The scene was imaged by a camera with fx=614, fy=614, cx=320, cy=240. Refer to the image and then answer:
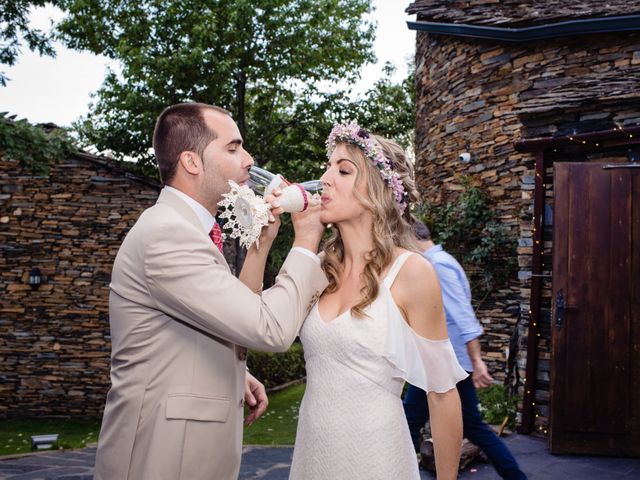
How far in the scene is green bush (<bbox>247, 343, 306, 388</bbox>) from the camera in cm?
1488

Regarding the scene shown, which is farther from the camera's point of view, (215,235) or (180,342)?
(215,235)

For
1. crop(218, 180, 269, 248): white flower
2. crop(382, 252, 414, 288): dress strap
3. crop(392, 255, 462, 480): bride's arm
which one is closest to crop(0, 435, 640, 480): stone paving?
crop(392, 255, 462, 480): bride's arm

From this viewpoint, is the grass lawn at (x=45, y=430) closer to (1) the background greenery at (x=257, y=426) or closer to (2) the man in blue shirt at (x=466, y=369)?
(1) the background greenery at (x=257, y=426)

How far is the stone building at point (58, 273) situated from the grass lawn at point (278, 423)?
3.49 metres

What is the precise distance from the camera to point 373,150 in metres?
2.58

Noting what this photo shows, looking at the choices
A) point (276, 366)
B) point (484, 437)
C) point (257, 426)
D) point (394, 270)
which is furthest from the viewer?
point (276, 366)

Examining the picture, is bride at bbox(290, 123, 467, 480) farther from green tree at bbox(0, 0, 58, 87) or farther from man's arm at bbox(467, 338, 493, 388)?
green tree at bbox(0, 0, 58, 87)

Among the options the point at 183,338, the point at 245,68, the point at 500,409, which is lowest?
the point at 500,409

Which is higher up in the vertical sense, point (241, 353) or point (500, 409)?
point (241, 353)

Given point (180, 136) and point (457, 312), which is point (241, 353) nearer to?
point (180, 136)

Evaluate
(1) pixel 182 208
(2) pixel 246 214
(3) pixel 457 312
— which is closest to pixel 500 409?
(3) pixel 457 312

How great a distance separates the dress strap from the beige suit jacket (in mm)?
404

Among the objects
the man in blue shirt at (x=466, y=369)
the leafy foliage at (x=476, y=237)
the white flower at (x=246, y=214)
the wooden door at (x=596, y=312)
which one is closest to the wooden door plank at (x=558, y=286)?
the wooden door at (x=596, y=312)

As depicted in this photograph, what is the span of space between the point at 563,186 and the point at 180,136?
5.10 metres
